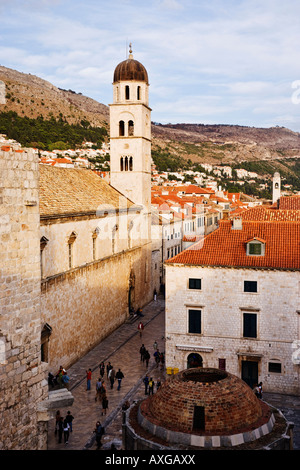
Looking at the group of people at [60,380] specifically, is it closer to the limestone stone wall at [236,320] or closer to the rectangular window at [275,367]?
the limestone stone wall at [236,320]

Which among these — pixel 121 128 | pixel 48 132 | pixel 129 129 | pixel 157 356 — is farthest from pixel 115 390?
pixel 48 132

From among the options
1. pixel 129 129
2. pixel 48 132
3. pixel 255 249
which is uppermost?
pixel 48 132

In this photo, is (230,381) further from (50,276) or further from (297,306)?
(50,276)

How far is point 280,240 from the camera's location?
80.9ft

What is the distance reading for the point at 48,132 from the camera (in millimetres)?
132625

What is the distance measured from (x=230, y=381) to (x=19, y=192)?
732cm

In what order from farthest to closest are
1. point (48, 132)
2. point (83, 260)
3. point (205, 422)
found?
point (48, 132) → point (83, 260) → point (205, 422)

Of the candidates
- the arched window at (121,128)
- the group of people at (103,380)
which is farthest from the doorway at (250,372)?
the arched window at (121,128)

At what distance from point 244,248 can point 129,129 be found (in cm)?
2170

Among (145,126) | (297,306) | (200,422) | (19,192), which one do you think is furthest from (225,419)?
(145,126)

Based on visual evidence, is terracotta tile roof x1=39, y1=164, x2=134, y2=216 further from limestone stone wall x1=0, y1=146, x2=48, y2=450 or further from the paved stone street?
limestone stone wall x1=0, y1=146, x2=48, y2=450

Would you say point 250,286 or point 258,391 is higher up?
point 250,286

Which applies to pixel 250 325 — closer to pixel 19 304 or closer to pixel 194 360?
pixel 194 360
